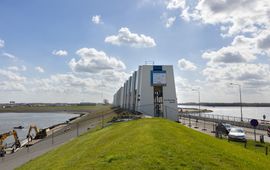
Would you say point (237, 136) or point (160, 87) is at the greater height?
point (160, 87)

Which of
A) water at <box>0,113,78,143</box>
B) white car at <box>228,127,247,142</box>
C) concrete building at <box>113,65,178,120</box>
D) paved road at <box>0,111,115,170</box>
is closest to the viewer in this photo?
paved road at <box>0,111,115,170</box>

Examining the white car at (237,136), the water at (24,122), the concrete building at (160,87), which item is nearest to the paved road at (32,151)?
the concrete building at (160,87)

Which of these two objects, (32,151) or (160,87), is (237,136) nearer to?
(32,151)

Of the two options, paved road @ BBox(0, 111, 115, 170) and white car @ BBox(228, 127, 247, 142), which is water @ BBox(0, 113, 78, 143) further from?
white car @ BBox(228, 127, 247, 142)

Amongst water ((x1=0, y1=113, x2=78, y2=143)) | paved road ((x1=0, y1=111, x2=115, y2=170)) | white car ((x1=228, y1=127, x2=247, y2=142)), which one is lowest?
water ((x1=0, y1=113, x2=78, y2=143))

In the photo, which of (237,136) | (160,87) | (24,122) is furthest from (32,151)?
(24,122)

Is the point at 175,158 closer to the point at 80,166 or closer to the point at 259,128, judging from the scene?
the point at 80,166

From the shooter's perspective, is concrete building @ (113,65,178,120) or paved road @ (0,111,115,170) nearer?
paved road @ (0,111,115,170)

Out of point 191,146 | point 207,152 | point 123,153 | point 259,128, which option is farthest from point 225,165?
point 259,128

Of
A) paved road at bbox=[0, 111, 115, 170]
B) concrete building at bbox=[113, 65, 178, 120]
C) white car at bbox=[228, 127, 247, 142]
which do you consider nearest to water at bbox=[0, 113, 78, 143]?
paved road at bbox=[0, 111, 115, 170]

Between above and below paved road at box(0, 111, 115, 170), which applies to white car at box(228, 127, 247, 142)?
above

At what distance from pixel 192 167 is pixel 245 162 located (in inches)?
131

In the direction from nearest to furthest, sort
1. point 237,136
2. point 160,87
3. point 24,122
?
point 237,136 < point 160,87 < point 24,122

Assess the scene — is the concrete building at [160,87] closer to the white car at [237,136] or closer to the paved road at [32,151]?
the paved road at [32,151]
